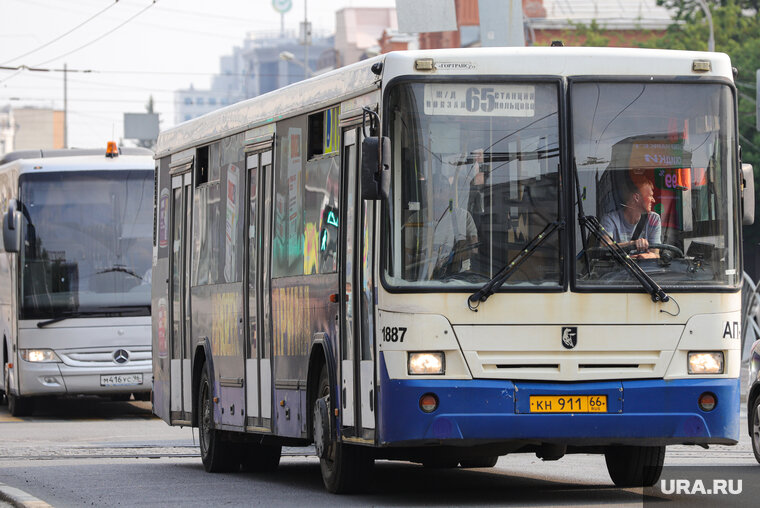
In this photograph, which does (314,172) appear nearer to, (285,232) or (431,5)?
(285,232)

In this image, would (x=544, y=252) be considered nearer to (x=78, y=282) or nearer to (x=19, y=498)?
(x=19, y=498)

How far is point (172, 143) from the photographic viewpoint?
1761 cm

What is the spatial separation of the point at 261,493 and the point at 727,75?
4.60 meters

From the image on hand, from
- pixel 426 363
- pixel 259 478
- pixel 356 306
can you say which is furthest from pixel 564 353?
pixel 259 478

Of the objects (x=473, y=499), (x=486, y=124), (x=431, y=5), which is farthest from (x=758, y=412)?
(x=431, y=5)

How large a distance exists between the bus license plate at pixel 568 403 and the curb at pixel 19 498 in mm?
3325

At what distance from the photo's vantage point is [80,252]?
25.0 metres

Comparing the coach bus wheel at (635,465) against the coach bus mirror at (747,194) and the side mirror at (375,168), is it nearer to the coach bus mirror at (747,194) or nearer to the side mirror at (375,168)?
the coach bus mirror at (747,194)

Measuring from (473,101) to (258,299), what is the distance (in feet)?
11.8

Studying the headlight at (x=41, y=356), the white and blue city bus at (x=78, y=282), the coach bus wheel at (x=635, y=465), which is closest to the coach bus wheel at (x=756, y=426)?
the coach bus wheel at (x=635, y=465)

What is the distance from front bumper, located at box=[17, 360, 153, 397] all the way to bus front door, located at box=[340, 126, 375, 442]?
13.4 meters

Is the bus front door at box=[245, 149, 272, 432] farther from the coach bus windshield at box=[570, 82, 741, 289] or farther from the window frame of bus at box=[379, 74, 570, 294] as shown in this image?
the coach bus windshield at box=[570, 82, 741, 289]

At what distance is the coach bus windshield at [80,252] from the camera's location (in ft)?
82.1
